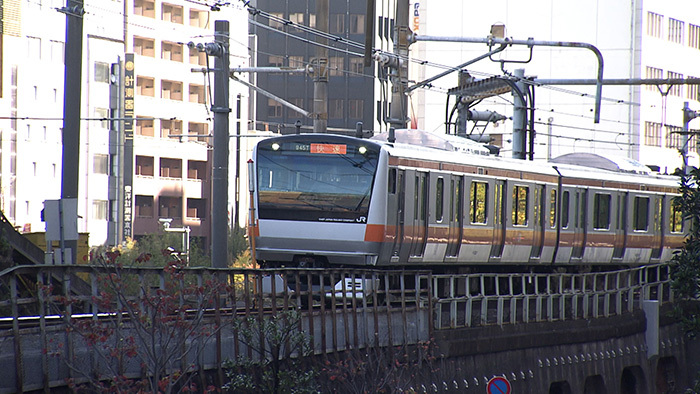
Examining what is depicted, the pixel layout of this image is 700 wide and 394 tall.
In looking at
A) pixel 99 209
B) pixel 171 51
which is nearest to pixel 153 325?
pixel 99 209

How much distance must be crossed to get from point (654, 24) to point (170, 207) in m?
31.6

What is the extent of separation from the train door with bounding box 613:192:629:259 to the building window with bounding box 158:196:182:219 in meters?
52.7

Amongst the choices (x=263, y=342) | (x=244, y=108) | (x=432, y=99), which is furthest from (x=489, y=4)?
(x=263, y=342)

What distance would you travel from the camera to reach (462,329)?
22.8m

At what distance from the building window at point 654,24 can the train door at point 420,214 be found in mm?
66753

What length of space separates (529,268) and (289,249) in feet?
30.3

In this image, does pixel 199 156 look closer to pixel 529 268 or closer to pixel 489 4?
pixel 489 4

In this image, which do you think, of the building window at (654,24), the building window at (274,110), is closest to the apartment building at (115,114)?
the building window at (274,110)

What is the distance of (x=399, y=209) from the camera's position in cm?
2395

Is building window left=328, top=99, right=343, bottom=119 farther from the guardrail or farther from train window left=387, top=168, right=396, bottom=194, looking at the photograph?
train window left=387, top=168, right=396, bottom=194

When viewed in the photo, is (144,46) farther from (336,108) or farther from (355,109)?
(355,109)

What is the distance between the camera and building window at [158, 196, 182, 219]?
84.9 m

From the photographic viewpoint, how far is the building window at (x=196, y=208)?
87.7m

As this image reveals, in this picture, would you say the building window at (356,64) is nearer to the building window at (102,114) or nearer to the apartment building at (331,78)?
the apartment building at (331,78)
